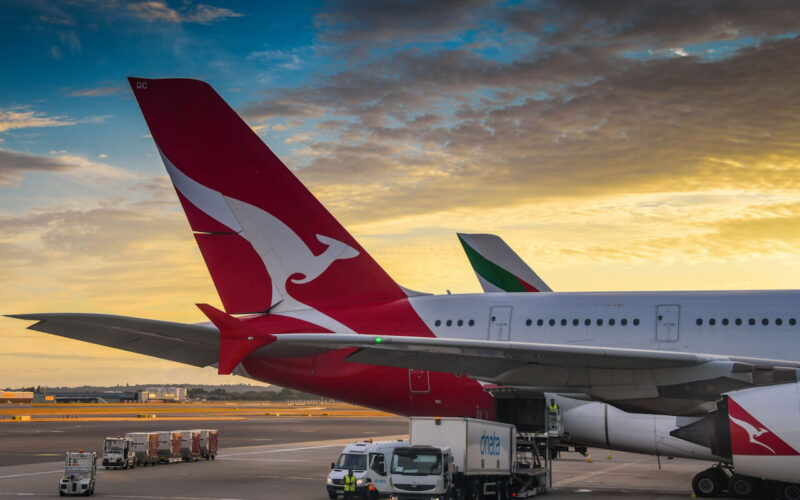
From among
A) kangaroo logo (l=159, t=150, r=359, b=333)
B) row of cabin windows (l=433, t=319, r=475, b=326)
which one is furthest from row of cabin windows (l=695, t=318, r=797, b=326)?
kangaroo logo (l=159, t=150, r=359, b=333)

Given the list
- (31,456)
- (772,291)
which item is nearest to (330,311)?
(772,291)

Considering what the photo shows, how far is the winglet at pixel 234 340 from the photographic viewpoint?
16.4m

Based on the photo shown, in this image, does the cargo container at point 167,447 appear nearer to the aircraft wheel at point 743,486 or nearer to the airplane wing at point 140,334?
the airplane wing at point 140,334

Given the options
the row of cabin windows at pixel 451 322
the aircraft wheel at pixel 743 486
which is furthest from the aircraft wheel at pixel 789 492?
the row of cabin windows at pixel 451 322

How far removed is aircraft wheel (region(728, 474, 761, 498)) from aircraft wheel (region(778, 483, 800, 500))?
80 centimetres

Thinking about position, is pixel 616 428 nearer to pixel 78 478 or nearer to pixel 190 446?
pixel 78 478

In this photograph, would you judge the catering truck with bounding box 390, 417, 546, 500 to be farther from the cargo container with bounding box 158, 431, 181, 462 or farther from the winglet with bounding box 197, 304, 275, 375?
the cargo container with bounding box 158, 431, 181, 462

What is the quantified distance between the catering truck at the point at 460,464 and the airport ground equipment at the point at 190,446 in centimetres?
1413

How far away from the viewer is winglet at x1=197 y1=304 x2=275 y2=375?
1638 centimetres

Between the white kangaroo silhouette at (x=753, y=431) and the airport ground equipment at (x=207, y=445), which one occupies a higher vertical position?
the white kangaroo silhouette at (x=753, y=431)

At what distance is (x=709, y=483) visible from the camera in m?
22.0

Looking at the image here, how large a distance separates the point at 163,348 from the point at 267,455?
16660mm

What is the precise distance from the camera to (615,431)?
22.8 m

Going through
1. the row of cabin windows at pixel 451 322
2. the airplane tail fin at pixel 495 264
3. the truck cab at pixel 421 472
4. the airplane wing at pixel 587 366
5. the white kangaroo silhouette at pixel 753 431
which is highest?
the airplane tail fin at pixel 495 264
